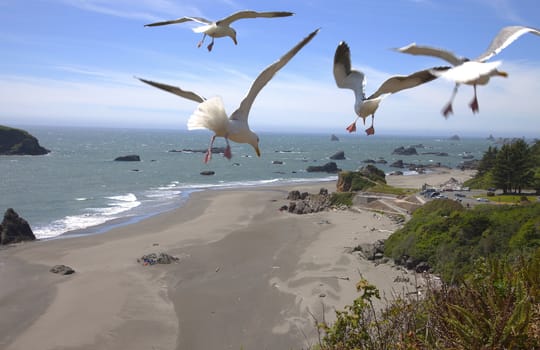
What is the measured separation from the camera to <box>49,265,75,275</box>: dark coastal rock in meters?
19.9

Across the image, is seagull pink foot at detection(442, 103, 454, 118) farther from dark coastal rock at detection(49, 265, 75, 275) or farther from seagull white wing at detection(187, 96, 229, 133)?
dark coastal rock at detection(49, 265, 75, 275)

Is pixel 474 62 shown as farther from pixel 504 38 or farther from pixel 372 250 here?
pixel 372 250

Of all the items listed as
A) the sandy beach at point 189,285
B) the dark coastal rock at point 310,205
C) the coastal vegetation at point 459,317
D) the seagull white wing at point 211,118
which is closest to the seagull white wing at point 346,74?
the seagull white wing at point 211,118

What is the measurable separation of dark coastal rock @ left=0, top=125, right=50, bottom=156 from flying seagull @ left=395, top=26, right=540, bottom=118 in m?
104

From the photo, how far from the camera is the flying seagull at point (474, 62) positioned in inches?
53.3

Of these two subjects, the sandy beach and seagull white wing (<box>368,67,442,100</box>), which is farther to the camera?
the sandy beach

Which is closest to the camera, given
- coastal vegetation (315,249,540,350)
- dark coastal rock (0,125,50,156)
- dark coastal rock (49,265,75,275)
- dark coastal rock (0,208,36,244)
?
coastal vegetation (315,249,540,350)

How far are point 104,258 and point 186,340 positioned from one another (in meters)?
10.4

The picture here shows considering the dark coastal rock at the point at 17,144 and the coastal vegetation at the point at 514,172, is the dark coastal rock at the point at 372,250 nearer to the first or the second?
the coastal vegetation at the point at 514,172

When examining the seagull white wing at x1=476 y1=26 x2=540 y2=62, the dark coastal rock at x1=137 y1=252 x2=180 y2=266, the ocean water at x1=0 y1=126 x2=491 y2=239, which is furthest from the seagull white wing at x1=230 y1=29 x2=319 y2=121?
the ocean water at x1=0 y1=126 x2=491 y2=239

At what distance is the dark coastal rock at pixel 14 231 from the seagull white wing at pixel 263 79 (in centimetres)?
2748

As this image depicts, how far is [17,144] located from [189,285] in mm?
90073

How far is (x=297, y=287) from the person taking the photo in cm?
1798

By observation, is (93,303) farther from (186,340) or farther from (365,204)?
(365,204)
